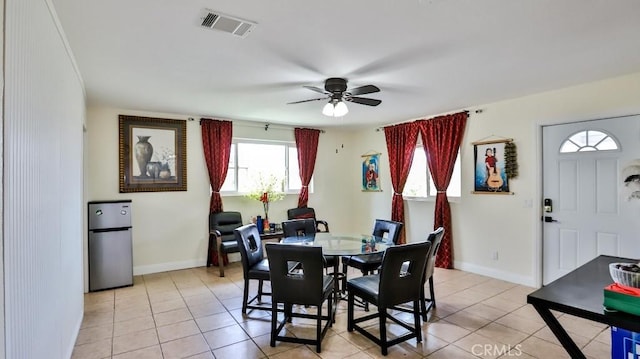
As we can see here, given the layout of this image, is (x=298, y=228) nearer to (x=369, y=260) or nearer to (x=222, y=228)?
(x=369, y=260)

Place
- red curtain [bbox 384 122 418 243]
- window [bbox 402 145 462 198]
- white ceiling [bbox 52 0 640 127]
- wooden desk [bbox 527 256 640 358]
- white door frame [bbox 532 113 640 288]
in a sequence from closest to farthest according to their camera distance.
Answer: wooden desk [bbox 527 256 640 358], white ceiling [bbox 52 0 640 127], white door frame [bbox 532 113 640 288], window [bbox 402 145 462 198], red curtain [bbox 384 122 418 243]

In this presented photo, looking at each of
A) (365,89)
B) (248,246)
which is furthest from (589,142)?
(248,246)

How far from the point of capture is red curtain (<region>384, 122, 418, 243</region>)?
5.56m

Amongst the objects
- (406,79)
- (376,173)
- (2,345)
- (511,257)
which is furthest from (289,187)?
(2,345)

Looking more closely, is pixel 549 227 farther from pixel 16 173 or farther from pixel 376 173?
pixel 16 173

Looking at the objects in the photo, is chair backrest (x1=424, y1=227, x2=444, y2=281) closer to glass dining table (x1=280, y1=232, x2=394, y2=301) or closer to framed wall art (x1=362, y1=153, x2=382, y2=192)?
glass dining table (x1=280, y1=232, x2=394, y2=301)

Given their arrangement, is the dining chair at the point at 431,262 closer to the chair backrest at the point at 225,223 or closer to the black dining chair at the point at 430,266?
the black dining chair at the point at 430,266

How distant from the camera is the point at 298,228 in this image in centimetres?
434

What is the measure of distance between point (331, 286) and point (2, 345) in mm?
2154

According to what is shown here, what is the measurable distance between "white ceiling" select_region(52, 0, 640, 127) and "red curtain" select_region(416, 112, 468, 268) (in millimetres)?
803

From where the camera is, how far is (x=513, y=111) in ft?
14.1

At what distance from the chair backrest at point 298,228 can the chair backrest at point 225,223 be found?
1.29 meters

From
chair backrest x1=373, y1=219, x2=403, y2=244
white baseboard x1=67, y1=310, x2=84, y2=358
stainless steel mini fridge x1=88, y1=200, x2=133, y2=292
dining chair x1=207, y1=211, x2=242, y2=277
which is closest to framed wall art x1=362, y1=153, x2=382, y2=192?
chair backrest x1=373, y1=219, x2=403, y2=244

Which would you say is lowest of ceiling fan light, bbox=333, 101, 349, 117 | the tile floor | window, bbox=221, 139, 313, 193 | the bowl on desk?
the tile floor
